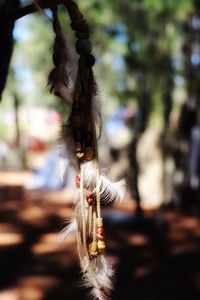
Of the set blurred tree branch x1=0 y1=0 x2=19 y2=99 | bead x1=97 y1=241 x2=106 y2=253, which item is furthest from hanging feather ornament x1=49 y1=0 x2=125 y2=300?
blurred tree branch x1=0 y1=0 x2=19 y2=99

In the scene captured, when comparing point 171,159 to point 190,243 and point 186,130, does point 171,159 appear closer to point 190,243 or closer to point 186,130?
point 186,130

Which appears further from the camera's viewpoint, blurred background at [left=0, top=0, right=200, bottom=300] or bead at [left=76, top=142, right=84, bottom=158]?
blurred background at [left=0, top=0, right=200, bottom=300]

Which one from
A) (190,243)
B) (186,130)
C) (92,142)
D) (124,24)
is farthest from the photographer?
(186,130)

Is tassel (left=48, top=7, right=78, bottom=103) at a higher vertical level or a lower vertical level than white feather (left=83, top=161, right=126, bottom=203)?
higher

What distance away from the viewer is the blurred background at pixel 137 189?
4594mm

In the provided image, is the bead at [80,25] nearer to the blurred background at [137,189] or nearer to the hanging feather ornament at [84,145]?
the hanging feather ornament at [84,145]

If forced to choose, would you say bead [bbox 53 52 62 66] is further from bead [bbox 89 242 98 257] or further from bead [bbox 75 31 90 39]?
bead [bbox 89 242 98 257]

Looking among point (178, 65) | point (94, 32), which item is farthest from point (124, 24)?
point (178, 65)

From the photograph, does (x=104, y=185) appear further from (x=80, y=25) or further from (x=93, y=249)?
(x=80, y=25)

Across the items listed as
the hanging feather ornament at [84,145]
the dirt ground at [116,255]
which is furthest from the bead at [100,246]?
the dirt ground at [116,255]

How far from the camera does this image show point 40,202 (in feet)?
31.1

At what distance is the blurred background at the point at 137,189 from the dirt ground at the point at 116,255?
0.01 m

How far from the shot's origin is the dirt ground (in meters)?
4.45

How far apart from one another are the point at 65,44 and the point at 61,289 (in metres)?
3.69
